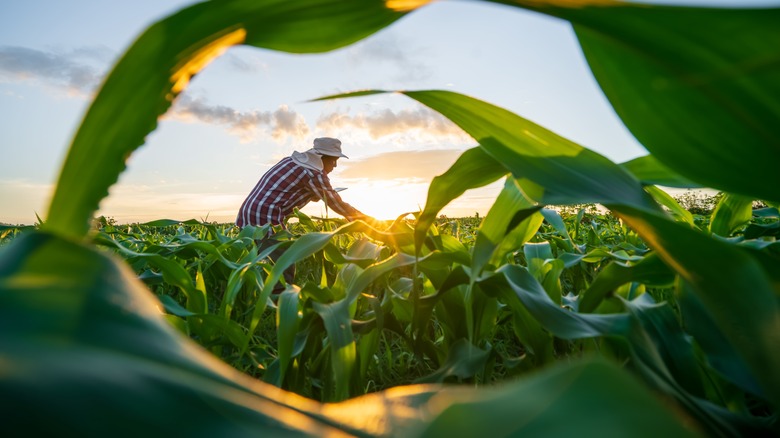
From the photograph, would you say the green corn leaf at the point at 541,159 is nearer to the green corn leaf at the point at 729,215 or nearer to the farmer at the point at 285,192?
the green corn leaf at the point at 729,215

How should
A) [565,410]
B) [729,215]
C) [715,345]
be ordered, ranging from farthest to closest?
1. [729,215]
2. [715,345]
3. [565,410]

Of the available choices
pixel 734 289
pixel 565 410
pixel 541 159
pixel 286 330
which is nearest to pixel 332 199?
pixel 286 330

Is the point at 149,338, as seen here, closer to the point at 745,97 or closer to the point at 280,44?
the point at 280,44

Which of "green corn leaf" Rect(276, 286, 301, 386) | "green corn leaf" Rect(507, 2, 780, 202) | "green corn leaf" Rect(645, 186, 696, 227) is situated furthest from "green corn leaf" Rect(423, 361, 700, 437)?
"green corn leaf" Rect(645, 186, 696, 227)

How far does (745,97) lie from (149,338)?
38 cm

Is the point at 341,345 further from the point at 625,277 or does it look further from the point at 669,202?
the point at 669,202

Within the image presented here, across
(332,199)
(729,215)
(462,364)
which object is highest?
(332,199)

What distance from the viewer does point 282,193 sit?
5.10 meters

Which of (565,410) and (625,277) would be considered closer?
(565,410)

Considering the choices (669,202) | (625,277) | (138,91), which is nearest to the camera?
(138,91)

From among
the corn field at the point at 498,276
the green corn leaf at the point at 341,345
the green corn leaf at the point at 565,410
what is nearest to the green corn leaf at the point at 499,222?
the corn field at the point at 498,276

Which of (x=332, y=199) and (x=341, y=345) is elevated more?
(x=332, y=199)

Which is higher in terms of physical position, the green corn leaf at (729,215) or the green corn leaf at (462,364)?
the green corn leaf at (729,215)

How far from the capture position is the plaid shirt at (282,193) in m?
5.04
